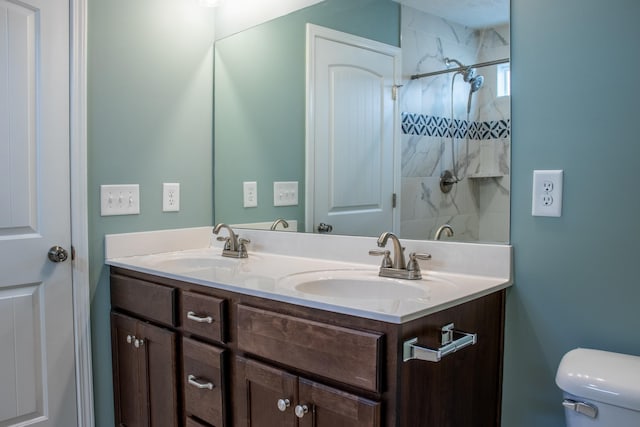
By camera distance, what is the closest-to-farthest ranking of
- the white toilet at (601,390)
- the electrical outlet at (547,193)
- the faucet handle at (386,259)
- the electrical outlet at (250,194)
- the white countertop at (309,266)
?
the white toilet at (601,390), the white countertop at (309,266), the electrical outlet at (547,193), the faucet handle at (386,259), the electrical outlet at (250,194)

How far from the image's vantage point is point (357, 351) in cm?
105

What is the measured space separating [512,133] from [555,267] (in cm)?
37

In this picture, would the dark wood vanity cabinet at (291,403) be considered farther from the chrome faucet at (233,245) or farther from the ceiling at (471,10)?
the ceiling at (471,10)

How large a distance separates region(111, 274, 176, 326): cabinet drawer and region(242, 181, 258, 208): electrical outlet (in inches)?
22.5

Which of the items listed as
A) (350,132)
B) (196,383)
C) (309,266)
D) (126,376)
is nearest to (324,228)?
(309,266)

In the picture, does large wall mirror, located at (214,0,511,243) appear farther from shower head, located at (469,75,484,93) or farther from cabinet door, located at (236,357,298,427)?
cabinet door, located at (236,357,298,427)

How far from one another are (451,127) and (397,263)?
43 cm

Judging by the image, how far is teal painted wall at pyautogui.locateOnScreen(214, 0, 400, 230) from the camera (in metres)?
1.88

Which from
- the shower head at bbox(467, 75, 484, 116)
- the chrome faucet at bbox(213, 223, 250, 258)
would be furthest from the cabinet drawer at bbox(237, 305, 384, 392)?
the shower head at bbox(467, 75, 484, 116)

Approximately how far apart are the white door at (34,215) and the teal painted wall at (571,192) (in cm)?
146

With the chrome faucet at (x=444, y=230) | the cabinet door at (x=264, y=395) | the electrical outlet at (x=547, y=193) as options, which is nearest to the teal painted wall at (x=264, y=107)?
the chrome faucet at (x=444, y=230)

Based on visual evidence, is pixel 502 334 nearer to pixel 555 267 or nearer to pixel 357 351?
pixel 555 267

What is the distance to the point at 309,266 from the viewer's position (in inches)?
65.2

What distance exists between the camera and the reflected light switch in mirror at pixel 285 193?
191 cm
